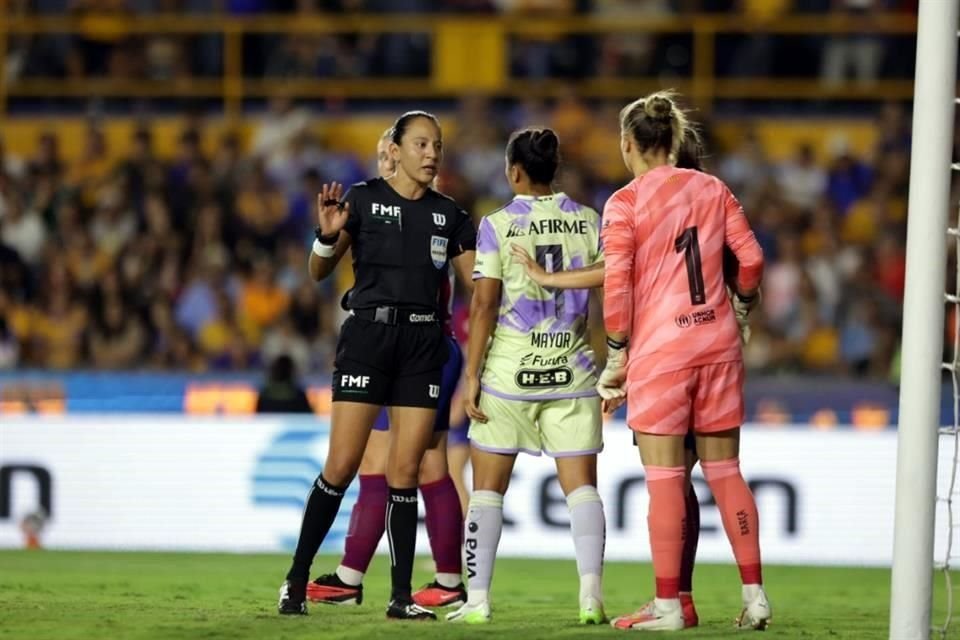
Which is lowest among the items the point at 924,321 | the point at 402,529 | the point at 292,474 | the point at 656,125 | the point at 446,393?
the point at 292,474

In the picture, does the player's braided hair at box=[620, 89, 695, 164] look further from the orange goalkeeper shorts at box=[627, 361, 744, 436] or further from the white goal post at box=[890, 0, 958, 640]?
the white goal post at box=[890, 0, 958, 640]

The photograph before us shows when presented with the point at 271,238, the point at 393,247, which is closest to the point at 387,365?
the point at 393,247

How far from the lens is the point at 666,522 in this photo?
8.12 m

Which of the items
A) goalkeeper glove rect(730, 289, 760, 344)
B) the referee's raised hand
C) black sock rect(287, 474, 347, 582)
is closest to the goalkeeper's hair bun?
the referee's raised hand

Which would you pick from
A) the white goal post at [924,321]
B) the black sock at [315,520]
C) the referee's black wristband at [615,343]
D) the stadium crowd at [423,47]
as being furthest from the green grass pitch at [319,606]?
the stadium crowd at [423,47]

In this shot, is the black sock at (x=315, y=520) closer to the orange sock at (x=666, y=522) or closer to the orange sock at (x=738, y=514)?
the orange sock at (x=666, y=522)

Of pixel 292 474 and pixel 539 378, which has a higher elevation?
pixel 539 378

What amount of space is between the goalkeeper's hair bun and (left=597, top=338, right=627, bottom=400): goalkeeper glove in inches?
41.6

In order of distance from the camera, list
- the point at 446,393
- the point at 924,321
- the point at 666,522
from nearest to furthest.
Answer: the point at 924,321 < the point at 666,522 < the point at 446,393

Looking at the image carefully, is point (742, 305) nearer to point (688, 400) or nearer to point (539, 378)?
point (688, 400)

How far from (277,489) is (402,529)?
6.24m

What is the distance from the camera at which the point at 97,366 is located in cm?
1681

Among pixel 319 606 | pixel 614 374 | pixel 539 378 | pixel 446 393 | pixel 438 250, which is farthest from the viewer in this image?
pixel 446 393

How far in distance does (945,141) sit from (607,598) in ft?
15.3
